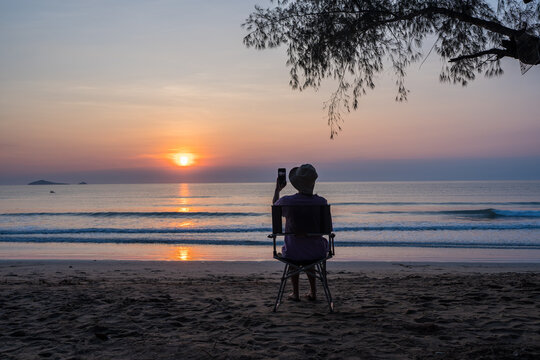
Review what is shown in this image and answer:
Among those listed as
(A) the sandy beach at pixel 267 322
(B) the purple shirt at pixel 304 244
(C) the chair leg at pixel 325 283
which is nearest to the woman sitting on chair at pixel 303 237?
(B) the purple shirt at pixel 304 244

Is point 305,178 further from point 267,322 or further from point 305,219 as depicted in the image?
point 267,322

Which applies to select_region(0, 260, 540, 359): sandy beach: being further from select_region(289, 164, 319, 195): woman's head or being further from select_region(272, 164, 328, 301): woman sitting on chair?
select_region(289, 164, 319, 195): woman's head

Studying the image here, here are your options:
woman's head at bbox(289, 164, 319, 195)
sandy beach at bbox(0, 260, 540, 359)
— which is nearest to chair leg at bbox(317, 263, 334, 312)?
sandy beach at bbox(0, 260, 540, 359)

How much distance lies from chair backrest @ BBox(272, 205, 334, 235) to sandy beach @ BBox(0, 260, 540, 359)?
0.83 meters

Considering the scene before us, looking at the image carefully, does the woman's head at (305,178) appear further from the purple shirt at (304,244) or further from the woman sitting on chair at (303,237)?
the purple shirt at (304,244)

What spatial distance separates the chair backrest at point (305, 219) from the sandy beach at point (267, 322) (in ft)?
2.74

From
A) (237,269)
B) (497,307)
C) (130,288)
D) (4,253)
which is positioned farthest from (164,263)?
(497,307)

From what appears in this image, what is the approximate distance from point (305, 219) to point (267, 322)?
1.13 meters

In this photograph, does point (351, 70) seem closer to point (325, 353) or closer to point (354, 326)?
point (354, 326)

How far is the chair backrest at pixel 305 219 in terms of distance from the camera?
15.8 feet

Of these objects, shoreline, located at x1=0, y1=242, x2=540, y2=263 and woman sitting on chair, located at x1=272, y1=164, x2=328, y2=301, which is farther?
shoreline, located at x1=0, y1=242, x2=540, y2=263

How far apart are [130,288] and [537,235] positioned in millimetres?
16671

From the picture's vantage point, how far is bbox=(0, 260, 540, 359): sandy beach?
3.48 m

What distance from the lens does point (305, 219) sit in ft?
15.9
